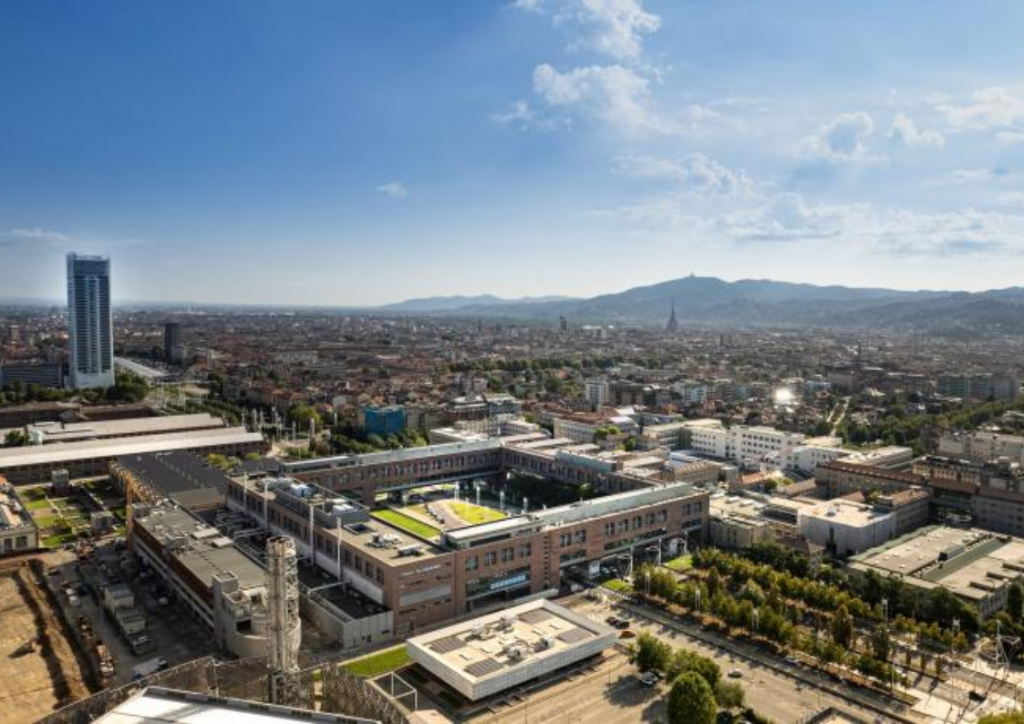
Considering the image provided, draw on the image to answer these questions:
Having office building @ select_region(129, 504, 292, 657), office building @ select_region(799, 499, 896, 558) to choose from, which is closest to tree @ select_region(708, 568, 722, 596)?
office building @ select_region(799, 499, 896, 558)

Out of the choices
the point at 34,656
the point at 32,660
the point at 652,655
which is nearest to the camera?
the point at 652,655

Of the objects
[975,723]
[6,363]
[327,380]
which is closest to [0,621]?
[975,723]

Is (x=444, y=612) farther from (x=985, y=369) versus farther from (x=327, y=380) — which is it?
(x=985, y=369)

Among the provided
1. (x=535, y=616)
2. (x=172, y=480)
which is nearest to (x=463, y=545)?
(x=535, y=616)

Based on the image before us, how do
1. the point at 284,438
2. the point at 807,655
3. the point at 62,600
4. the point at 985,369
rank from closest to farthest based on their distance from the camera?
the point at 807,655 → the point at 62,600 → the point at 284,438 → the point at 985,369

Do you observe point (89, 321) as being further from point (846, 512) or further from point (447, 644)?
point (846, 512)

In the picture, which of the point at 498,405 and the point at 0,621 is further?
the point at 498,405
